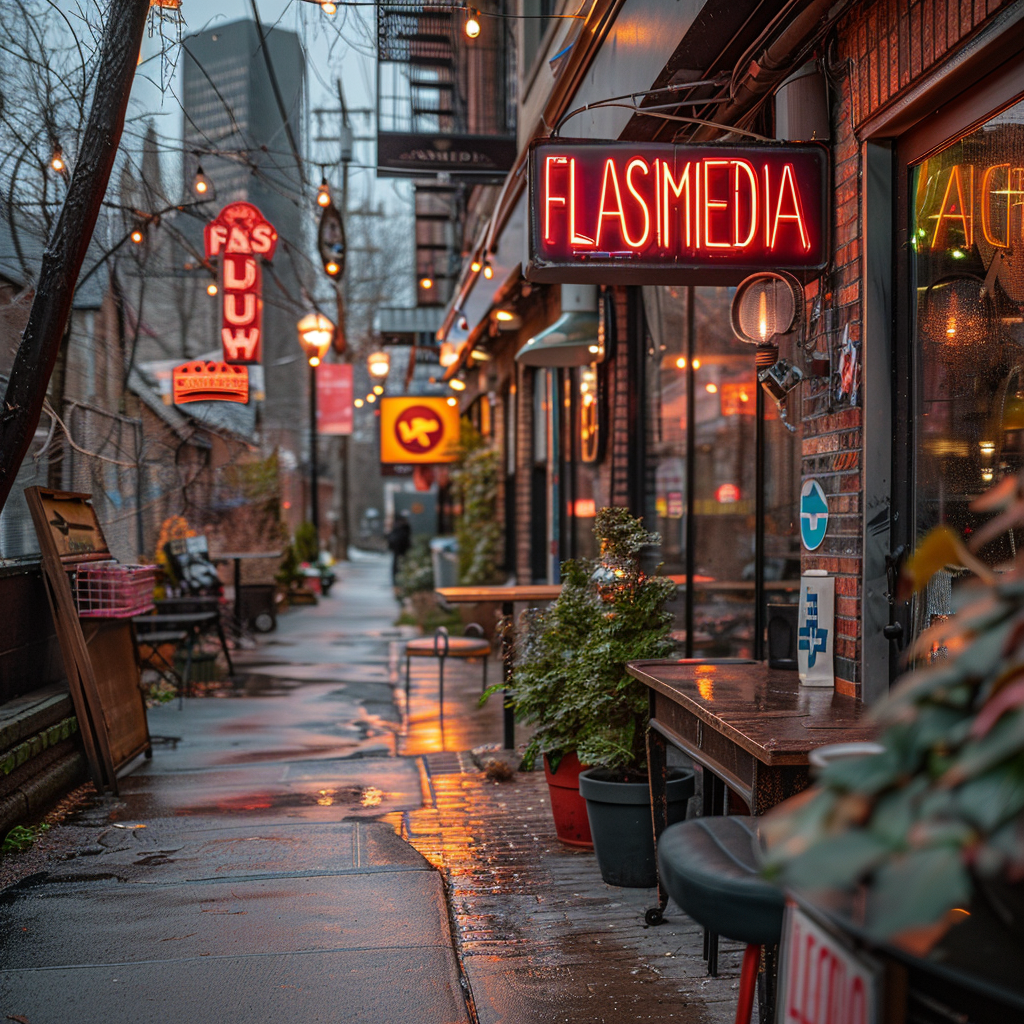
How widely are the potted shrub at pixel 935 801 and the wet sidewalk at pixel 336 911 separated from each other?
239 cm

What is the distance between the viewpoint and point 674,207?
164 inches

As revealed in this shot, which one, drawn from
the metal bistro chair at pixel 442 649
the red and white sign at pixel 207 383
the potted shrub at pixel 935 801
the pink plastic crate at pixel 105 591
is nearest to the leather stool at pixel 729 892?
the potted shrub at pixel 935 801

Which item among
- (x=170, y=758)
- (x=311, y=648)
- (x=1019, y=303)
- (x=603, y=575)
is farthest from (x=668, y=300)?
(x=311, y=648)

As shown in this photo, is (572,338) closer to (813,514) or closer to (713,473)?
(713,473)

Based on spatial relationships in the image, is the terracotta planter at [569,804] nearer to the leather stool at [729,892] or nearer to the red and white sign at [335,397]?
the leather stool at [729,892]

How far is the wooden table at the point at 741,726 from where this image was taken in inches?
110

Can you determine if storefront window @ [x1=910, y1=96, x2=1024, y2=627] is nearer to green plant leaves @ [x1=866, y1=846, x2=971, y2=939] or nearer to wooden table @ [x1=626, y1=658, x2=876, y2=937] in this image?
wooden table @ [x1=626, y1=658, x2=876, y2=937]

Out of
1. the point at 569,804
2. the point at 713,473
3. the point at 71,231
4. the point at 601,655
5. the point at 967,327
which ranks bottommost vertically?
the point at 569,804

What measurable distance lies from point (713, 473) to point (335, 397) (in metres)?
16.1

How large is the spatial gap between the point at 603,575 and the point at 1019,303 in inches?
88.4

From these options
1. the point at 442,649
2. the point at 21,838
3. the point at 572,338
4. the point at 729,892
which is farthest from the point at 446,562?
the point at 729,892

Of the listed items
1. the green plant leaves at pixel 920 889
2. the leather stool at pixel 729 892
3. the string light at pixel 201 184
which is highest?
the string light at pixel 201 184

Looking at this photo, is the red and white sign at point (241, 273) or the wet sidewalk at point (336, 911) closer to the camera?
the wet sidewalk at point (336, 911)

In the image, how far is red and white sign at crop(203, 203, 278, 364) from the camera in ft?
37.6
